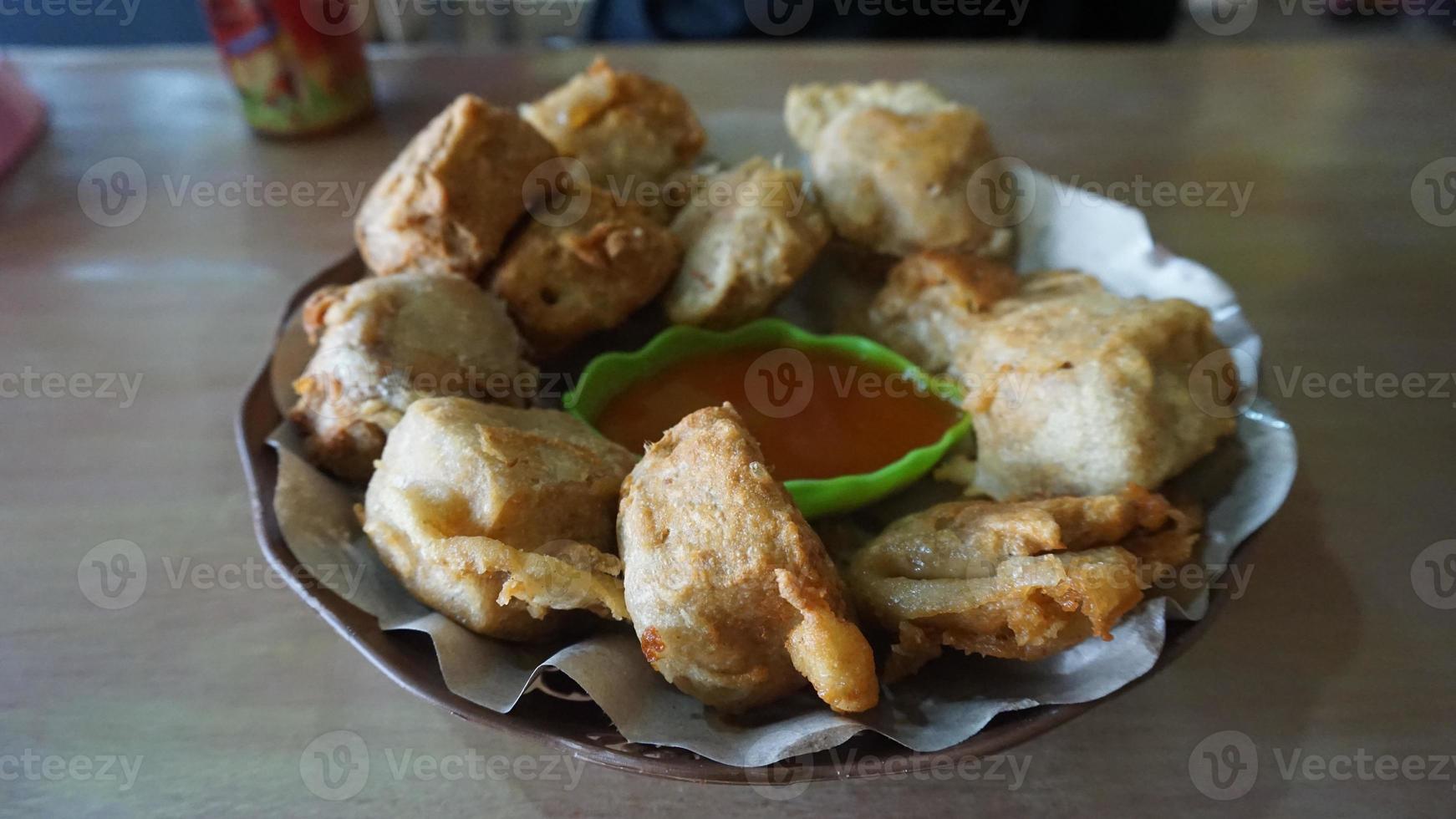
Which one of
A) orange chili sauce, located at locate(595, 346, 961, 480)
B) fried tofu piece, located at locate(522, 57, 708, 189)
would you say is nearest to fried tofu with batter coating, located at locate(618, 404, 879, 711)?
orange chili sauce, located at locate(595, 346, 961, 480)

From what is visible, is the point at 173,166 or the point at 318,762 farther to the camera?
the point at 173,166

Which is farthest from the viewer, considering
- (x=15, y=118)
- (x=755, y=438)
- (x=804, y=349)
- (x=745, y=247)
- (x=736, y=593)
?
(x=15, y=118)

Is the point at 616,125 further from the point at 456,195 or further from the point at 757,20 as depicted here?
the point at 757,20

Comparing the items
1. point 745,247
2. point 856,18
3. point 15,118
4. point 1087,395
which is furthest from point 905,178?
point 15,118

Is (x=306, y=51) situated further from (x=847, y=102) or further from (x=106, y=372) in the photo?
(x=847, y=102)

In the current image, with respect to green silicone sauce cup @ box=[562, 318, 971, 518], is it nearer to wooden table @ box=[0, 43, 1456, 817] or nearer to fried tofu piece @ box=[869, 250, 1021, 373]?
fried tofu piece @ box=[869, 250, 1021, 373]

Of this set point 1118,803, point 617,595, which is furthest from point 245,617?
point 1118,803
